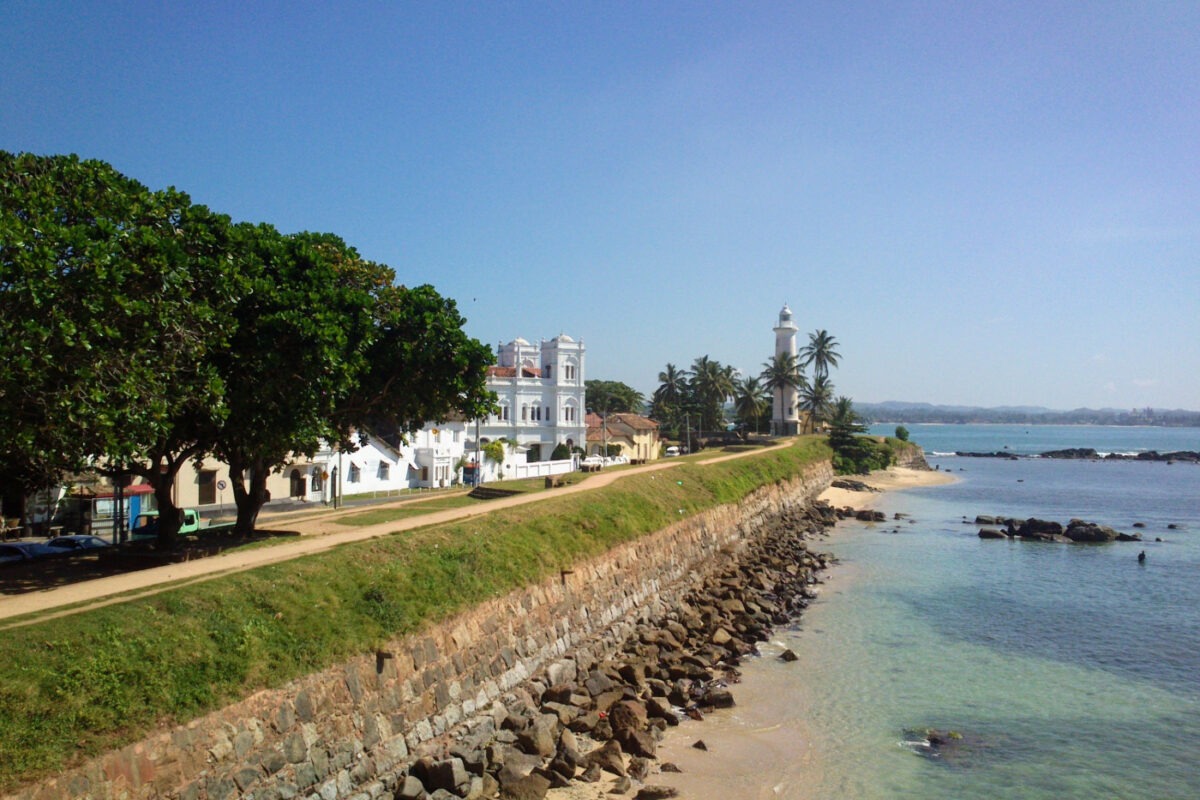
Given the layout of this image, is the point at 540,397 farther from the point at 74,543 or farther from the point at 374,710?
the point at 374,710

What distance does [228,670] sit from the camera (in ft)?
43.4

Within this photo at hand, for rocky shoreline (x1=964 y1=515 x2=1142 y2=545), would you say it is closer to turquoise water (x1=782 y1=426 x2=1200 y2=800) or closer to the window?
turquoise water (x1=782 y1=426 x2=1200 y2=800)

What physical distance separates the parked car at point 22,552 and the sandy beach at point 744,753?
17.7 metres

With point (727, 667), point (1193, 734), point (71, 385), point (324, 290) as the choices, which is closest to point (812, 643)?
point (727, 667)

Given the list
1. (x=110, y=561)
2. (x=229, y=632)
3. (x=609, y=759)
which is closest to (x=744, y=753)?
(x=609, y=759)

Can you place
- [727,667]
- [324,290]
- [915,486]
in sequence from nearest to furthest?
1. [324,290]
2. [727,667]
3. [915,486]

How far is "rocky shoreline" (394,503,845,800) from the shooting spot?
14.9 metres

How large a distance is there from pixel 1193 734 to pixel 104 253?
25603 millimetres

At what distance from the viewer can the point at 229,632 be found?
13969 mm

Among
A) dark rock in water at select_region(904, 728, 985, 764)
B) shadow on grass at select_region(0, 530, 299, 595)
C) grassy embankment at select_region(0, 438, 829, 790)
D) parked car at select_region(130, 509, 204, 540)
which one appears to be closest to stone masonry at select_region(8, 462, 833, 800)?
grassy embankment at select_region(0, 438, 829, 790)

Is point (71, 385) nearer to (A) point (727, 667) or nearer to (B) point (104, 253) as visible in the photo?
(B) point (104, 253)

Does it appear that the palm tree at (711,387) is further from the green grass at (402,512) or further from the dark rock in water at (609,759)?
the dark rock in water at (609,759)

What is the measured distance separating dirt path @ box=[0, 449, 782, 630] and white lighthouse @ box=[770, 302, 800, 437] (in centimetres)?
6834

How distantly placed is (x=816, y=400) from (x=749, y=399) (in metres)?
9.18
